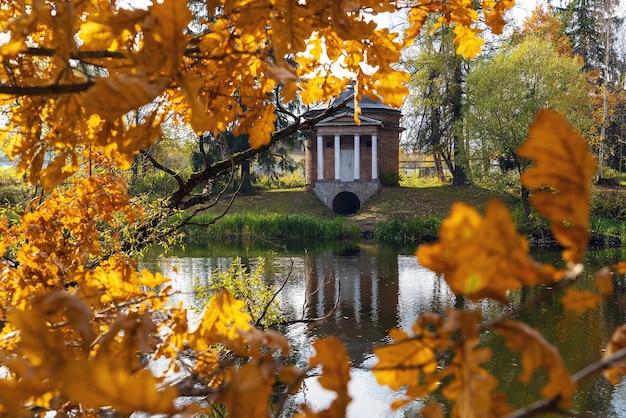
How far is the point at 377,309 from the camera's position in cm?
898

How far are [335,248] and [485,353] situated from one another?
14.8 meters

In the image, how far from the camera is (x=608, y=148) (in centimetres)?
2223

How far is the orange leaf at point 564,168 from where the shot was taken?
386mm

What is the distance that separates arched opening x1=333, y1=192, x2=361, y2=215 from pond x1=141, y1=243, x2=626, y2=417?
7.37m

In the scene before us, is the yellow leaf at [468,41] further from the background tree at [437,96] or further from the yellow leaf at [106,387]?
the background tree at [437,96]

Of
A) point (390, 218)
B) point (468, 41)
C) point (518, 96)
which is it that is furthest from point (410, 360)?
point (518, 96)

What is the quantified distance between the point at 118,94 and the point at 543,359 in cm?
42

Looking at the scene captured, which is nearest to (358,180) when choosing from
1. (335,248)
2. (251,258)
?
(335,248)

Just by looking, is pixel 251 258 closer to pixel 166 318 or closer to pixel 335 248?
pixel 335 248

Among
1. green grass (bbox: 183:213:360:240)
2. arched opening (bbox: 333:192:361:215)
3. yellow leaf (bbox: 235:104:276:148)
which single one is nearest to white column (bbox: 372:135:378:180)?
arched opening (bbox: 333:192:361:215)

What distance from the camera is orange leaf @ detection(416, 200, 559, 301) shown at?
35cm

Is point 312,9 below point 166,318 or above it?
above

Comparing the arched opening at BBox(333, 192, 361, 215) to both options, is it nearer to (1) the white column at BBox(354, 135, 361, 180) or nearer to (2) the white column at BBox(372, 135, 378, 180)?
(1) the white column at BBox(354, 135, 361, 180)

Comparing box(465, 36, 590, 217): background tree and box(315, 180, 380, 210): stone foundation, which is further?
box(315, 180, 380, 210): stone foundation
